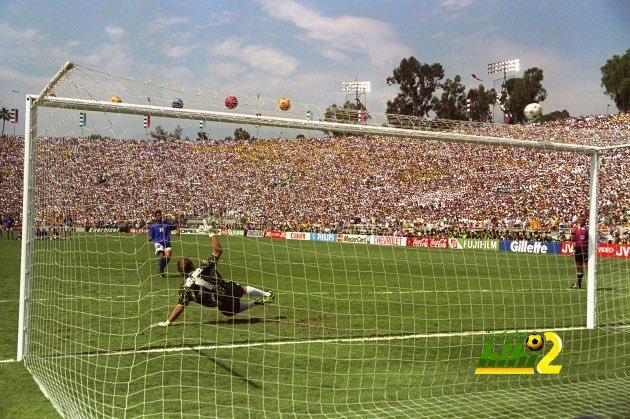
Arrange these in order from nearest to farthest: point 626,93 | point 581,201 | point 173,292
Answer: point 173,292
point 581,201
point 626,93

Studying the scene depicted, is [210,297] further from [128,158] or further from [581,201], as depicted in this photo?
[581,201]

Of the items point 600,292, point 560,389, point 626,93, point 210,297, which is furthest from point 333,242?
point 626,93

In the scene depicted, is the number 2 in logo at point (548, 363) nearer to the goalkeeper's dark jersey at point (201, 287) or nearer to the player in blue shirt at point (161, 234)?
the goalkeeper's dark jersey at point (201, 287)

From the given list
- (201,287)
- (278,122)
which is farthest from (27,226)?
(278,122)

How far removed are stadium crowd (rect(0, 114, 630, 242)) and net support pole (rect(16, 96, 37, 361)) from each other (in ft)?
45.1

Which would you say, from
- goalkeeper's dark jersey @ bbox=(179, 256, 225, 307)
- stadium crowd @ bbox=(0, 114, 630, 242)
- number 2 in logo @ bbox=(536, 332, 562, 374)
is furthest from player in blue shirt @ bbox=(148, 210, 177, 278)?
number 2 in logo @ bbox=(536, 332, 562, 374)

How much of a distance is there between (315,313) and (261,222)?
19.8m

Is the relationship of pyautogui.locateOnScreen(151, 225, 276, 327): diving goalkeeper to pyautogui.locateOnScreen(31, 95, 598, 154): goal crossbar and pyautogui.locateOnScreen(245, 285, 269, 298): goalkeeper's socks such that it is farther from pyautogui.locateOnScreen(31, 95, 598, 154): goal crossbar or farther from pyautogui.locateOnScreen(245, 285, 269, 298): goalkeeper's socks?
pyautogui.locateOnScreen(31, 95, 598, 154): goal crossbar

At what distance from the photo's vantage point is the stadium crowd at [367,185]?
74.6ft

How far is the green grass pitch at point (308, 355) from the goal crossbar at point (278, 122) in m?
2.49

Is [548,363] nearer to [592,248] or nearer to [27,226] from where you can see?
[592,248]

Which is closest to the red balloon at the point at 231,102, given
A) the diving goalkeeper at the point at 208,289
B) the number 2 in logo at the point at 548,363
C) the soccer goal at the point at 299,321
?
the soccer goal at the point at 299,321

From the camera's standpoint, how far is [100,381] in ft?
19.0

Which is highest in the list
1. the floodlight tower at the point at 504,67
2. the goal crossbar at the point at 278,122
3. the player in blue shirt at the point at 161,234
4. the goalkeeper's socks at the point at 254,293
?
the floodlight tower at the point at 504,67
